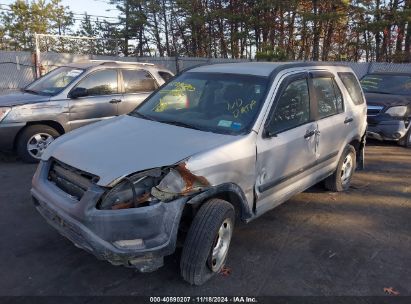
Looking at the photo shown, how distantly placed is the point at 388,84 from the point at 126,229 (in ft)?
28.1

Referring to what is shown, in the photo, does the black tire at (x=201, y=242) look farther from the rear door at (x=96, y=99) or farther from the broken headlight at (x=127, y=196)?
the rear door at (x=96, y=99)

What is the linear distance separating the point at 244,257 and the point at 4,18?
117ft

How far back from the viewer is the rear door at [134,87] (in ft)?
23.4

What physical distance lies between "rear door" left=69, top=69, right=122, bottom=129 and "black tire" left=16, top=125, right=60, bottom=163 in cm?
44

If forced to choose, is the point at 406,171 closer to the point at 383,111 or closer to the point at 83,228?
the point at 383,111

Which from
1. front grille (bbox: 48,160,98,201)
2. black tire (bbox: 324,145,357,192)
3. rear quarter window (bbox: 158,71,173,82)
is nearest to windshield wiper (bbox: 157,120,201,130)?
front grille (bbox: 48,160,98,201)

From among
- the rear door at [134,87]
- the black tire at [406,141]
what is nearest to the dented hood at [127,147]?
the rear door at [134,87]

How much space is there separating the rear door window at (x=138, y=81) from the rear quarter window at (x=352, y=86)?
3.79m

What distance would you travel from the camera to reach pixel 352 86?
17.6 ft

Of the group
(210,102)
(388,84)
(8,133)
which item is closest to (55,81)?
(8,133)

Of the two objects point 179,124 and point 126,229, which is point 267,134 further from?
point 126,229

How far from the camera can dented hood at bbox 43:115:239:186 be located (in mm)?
2852

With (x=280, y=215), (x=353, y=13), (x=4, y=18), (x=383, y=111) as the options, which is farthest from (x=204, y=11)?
(x=280, y=215)

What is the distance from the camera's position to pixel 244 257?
11.8 feet
